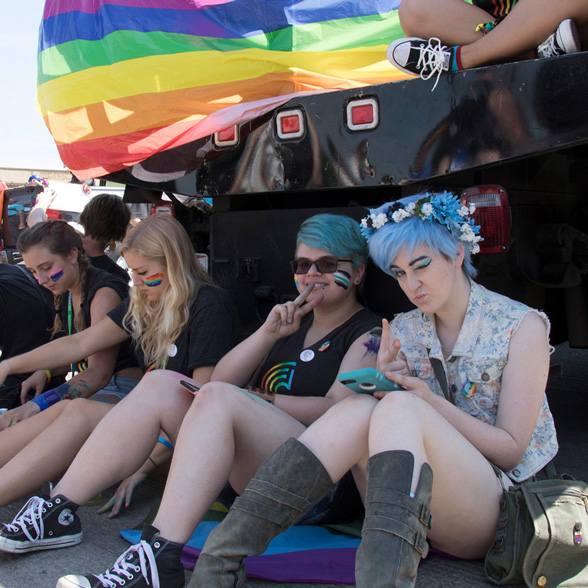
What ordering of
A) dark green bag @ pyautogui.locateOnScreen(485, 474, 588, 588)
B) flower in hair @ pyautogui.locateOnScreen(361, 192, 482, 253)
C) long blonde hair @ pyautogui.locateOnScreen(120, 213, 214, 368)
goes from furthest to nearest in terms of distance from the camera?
1. long blonde hair @ pyautogui.locateOnScreen(120, 213, 214, 368)
2. flower in hair @ pyautogui.locateOnScreen(361, 192, 482, 253)
3. dark green bag @ pyautogui.locateOnScreen(485, 474, 588, 588)

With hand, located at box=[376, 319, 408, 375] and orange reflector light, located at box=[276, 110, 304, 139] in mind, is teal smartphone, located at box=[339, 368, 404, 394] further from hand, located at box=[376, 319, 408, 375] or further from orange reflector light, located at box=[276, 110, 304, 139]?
orange reflector light, located at box=[276, 110, 304, 139]

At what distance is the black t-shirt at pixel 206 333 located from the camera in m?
2.80

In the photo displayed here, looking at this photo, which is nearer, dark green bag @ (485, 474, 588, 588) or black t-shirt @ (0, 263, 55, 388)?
dark green bag @ (485, 474, 588, 588)

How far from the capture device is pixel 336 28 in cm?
314

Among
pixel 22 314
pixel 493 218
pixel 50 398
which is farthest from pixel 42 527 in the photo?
pixel 493 218

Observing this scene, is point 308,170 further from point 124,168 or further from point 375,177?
point 124,168

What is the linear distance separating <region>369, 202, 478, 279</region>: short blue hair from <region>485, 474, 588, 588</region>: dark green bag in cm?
72

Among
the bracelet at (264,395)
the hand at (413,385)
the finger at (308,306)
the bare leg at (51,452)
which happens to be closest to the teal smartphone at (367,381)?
the hand at (413,385)

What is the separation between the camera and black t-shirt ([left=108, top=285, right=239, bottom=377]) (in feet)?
9.19

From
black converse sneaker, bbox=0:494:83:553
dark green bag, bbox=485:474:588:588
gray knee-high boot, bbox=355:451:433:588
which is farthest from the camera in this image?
black converse sneaker, bbox=0:494:83:553

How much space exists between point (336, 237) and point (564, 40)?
1.03 metres

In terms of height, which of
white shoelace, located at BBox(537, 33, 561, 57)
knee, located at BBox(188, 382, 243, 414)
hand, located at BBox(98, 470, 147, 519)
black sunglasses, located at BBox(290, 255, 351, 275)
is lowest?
hand, located at BBox(98, 470, 147, 519)

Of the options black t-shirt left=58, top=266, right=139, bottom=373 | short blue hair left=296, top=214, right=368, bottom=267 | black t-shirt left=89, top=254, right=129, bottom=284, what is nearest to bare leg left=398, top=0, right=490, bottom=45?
short blue hair left=296, top=214, right=368, bottom=267

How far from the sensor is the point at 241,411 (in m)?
2.21
